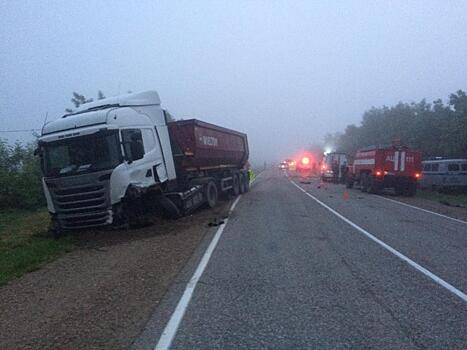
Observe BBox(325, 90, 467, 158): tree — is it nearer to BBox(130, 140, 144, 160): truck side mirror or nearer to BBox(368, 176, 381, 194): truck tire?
BBox(368, 176, 381, 194): truck tire

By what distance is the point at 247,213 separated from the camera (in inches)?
619

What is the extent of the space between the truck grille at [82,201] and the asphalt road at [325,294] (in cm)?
307

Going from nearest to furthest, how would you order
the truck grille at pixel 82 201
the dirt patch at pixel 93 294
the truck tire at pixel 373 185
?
the dirt patch at pixel 93 294
the truck grille at pixel 82 201
the truck tire at pixel 373 185

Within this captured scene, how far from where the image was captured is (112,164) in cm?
1094

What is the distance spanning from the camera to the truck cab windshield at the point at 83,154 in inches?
433

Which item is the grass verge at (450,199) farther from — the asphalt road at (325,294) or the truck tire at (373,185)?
the asphalt road at (325,294)

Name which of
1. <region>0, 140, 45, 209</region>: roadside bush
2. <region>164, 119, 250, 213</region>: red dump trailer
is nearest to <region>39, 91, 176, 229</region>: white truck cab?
<region>164, 119, 250, 213</region>: red dump trailer

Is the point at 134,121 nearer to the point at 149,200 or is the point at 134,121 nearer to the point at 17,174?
the point at 149,200

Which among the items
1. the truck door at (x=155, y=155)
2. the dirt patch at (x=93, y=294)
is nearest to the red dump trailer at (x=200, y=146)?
the truck door at (x=155, y=155)

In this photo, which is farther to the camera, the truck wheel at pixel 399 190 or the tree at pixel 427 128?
the tree at pixel 427 128

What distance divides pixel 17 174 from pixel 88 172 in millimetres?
10771

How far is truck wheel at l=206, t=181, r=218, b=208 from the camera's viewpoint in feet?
57.5

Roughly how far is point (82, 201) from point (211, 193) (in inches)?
305

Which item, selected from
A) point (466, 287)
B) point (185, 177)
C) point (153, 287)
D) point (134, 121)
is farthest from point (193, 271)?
point (185, 177)
